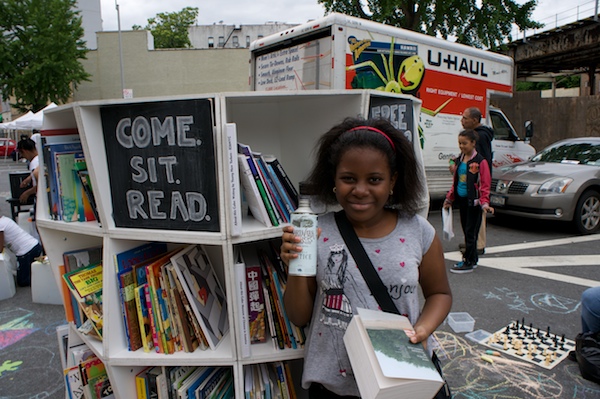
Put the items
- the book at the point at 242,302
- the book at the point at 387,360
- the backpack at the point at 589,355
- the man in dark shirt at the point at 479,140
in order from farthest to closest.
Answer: the man in dark shirt at the point at 479,140
the backpack at the point at 589,355
the book at the point at 242,302
the book at the point at 387,360

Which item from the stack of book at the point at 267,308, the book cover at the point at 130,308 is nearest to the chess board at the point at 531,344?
the stack of book at the point at 267,308

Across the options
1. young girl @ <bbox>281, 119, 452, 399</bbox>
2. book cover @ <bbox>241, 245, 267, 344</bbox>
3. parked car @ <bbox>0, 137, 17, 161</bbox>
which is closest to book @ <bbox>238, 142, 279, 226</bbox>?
book cover @ <bbox>241, 245, 267, 344</bbox>

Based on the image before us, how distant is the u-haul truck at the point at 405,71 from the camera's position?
6.39m

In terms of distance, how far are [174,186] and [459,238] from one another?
234 inches

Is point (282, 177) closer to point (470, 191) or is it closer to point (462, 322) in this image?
point (462, 322)

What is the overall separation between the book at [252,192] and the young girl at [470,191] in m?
3.64

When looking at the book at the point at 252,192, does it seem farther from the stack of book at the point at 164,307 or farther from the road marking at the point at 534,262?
the road marking at the point at 534,262

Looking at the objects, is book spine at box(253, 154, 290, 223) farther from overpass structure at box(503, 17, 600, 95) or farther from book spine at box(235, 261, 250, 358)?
overpass structure at box(503, 17, 600, 95)

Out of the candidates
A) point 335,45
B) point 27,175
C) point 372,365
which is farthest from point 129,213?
point 27,175

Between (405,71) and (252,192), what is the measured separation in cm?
600

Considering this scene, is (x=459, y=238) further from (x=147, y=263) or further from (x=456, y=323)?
(x=147, y=263)

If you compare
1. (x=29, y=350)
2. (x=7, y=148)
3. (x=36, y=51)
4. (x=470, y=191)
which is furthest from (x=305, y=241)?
(x=7, y=148)

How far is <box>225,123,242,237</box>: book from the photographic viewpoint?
5.75 feet

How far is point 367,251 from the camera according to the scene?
1.58 meters
